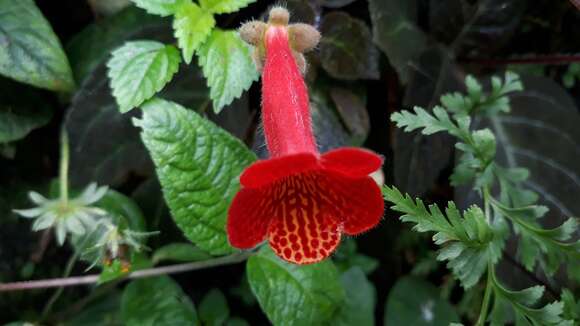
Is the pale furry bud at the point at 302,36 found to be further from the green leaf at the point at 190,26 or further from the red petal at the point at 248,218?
the red petal at the point at 248,218

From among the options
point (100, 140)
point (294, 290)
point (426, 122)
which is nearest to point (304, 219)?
point (294, 290)

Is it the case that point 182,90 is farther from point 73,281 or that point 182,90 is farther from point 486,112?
point 486,112

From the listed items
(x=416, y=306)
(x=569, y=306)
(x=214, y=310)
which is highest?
(x=569, y=306)

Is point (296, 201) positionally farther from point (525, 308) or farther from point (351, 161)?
point (525, 308)

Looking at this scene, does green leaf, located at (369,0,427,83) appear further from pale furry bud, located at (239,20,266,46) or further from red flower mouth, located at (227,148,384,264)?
Answer: red flower mouth, located at (227,148,384,264)

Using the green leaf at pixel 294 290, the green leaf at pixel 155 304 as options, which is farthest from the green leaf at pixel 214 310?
the green leaf at pixel 294 290

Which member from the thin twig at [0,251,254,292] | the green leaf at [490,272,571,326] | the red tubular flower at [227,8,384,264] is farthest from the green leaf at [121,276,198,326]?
the green leaf at [490,272,571,326]

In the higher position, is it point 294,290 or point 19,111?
point 19,111
